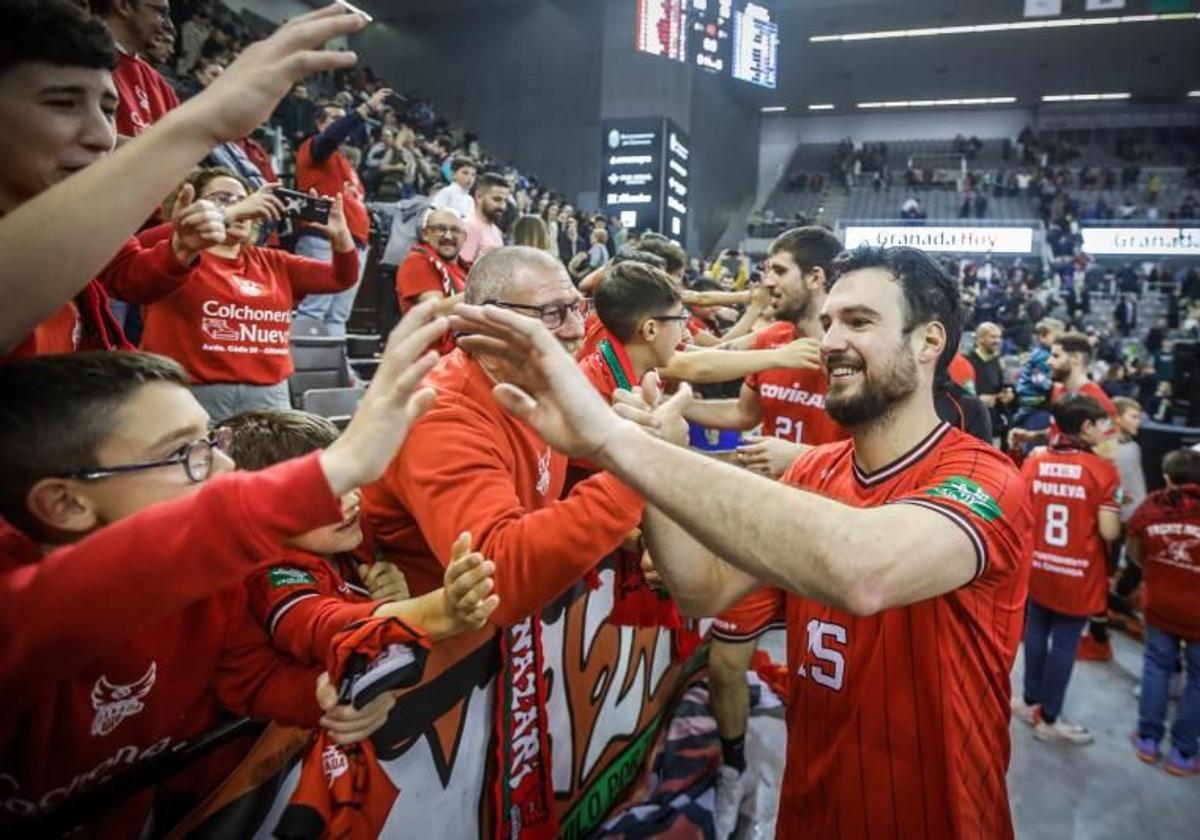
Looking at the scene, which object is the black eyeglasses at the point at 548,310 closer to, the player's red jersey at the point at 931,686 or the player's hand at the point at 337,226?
the player's red jersey at the point at 931,686

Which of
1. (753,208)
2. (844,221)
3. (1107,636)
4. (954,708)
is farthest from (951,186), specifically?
(954,708)

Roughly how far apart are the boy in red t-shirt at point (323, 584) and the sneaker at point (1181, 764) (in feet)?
14.1

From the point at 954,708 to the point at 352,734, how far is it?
1335mm

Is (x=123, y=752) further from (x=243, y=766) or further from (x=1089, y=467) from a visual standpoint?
(x=1089, y=467)

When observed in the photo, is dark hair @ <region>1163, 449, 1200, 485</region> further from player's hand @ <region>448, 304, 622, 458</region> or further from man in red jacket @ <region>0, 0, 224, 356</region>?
man in red jacket @ <region>0, 0, 224, 356</region>

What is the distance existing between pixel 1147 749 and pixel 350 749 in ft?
15.0

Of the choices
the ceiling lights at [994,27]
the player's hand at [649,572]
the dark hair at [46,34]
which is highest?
the ceiling lights at [994,27]

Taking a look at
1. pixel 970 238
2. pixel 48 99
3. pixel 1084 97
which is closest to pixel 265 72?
pixel 48 99

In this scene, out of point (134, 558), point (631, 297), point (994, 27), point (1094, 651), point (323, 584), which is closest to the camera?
point (134, 558)

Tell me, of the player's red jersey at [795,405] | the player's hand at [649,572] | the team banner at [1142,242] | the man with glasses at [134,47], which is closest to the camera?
the man with glasses at [134,47]

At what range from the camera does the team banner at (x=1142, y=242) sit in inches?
1003

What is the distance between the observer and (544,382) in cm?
145

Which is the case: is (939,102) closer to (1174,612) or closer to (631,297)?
(1174,612)

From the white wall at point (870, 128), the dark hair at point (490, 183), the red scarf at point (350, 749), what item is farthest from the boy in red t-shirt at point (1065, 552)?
the white wall at point (870, 128)
